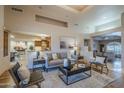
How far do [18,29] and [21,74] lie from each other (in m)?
3.24

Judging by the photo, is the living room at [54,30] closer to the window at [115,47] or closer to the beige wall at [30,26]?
the beige wall at [30,26]

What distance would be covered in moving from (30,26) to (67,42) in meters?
2.72

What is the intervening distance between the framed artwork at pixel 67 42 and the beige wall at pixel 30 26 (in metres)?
0.27

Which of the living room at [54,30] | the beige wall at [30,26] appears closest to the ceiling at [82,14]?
the living room at [54,30]

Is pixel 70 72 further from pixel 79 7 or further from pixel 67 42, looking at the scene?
pixel 67 42

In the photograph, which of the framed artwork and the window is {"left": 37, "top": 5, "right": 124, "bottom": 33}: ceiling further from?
the window

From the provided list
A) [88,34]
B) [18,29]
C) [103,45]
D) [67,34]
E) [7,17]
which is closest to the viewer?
[7,17]

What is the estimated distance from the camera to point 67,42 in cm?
658

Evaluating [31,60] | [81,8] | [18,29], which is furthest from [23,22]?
[81,8]

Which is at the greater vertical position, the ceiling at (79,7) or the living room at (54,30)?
the ceiling at (79,7)

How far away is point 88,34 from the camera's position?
7898 mm

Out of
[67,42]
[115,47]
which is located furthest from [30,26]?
[115,47]

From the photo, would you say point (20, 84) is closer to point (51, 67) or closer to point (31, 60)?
point (51, 67)

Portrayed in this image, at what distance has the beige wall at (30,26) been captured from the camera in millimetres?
4588
